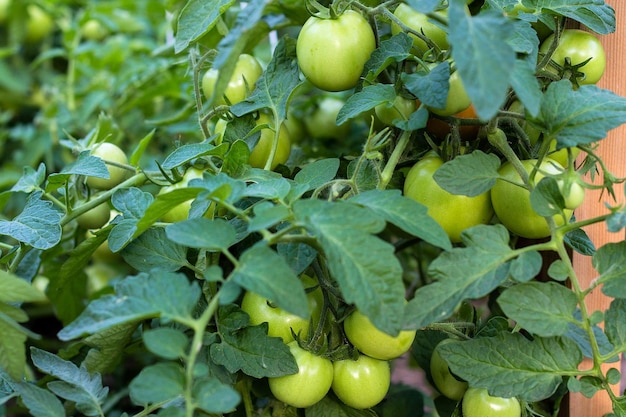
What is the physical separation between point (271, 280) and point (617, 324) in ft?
0.95

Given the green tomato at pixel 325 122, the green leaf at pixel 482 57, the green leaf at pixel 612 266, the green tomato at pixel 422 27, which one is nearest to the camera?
the green leaf at pixel 482 57

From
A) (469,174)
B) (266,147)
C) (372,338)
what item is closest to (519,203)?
(469,174)

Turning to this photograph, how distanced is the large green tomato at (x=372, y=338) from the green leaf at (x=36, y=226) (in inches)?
10.6

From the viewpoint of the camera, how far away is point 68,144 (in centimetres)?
80

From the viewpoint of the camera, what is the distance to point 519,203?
1.69ft

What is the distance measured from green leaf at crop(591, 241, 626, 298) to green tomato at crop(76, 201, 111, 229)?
0.50 meters

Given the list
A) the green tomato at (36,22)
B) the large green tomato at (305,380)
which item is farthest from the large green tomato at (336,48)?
the green tomato at (36,22)

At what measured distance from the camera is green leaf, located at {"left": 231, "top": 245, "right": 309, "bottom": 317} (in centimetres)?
39

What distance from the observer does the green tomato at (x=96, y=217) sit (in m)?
0.71

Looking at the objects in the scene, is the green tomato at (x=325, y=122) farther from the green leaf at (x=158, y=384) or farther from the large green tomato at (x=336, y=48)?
the green leaf at (x=158, y=384)

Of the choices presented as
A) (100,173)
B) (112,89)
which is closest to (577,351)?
(100,173)

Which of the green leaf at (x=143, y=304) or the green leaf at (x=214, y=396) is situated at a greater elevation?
the green leaf at (x=143, y=304)

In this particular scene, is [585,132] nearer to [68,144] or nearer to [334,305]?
[334,305]

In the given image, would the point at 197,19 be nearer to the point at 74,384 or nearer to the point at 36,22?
the point at 74,384
